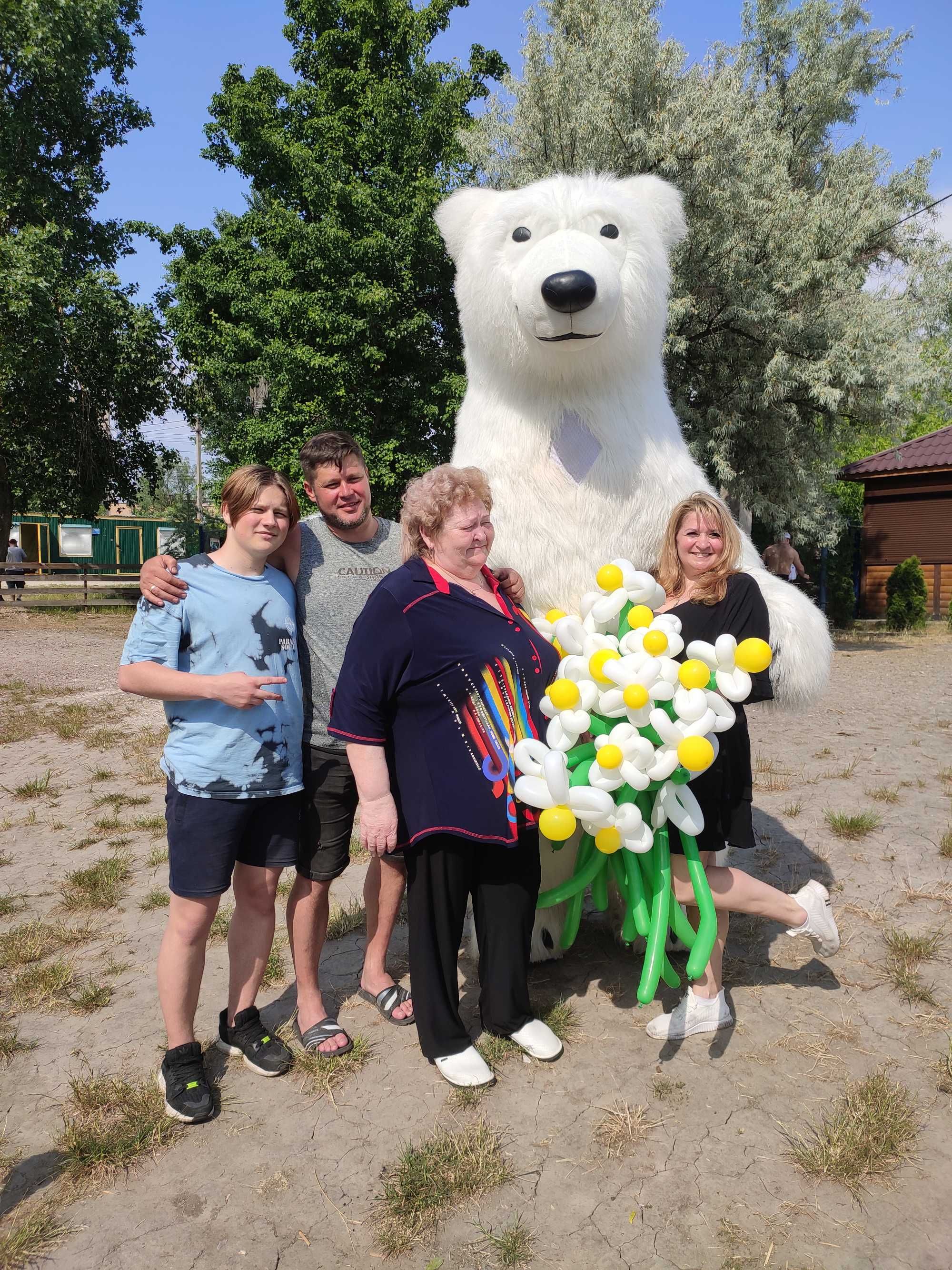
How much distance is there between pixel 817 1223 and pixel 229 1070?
1.58 m

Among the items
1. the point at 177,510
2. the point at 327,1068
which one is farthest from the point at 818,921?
the point at 177,510

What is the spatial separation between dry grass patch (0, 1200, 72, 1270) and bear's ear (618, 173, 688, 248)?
3202 millimetres

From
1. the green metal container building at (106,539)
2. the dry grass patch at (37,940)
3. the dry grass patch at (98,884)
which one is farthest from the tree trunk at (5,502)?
the dry grass patch at (37,940)

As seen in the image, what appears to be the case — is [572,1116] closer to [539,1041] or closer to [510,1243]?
[539,1041]

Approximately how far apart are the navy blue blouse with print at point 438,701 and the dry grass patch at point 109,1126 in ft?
3.21

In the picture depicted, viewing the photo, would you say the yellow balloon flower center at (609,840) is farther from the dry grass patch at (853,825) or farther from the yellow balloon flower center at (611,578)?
the dry grass patch at (853,825)

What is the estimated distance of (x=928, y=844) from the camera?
159 inches

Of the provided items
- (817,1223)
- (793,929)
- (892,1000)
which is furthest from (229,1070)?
(892,1000)

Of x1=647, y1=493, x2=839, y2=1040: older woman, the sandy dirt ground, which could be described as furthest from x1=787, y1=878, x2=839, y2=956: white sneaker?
the sandy dirt ground

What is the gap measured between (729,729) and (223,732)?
4.41 ft

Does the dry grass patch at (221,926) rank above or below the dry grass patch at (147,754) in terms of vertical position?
below

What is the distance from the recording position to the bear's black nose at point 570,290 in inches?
87.7

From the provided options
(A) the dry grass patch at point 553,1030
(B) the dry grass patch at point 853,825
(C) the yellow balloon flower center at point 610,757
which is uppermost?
(C) the yellow balloon flower center at point 610,757

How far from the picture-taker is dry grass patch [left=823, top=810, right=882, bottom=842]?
4184mm
